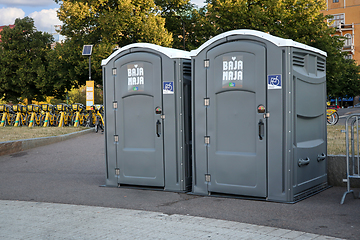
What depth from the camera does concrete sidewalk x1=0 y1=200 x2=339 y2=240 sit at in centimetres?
447

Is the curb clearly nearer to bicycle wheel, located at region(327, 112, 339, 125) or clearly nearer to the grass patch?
the grass patch

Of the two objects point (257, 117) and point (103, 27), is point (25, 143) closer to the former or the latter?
point (257, 117)

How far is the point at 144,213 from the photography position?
550 centimetres

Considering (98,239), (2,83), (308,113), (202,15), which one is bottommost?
(98,239)

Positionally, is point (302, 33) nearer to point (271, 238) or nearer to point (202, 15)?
point (202, 15)

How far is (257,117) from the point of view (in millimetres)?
6051

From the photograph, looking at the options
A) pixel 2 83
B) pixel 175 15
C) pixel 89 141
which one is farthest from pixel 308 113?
pixel 2 83

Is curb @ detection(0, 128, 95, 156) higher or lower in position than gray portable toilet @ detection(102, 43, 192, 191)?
lower

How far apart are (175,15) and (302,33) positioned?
956cm

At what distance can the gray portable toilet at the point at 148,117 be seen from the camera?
683 centimetres

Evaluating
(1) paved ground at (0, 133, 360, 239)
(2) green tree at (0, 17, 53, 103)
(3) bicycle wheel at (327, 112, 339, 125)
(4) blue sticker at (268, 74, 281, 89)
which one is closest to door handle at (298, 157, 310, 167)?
(1) paved ground at (0, 133, 360, 239)

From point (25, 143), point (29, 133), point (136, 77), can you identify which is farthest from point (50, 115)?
point (136, 77)

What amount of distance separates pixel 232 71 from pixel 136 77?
1.76 m

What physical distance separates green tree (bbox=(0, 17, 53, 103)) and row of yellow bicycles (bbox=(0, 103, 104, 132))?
8013 mm
